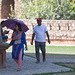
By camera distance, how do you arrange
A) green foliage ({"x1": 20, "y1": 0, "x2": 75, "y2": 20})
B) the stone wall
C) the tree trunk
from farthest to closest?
the tree trunk < green foliage ({"x1": 20, "y1": 0, "x2": 75, "y2": 20}) < the stone wall

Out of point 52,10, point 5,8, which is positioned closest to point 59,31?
point 52,10

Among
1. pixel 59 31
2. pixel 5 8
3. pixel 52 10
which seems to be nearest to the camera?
pixel 59 31

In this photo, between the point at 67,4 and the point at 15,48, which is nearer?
the point at 15,48

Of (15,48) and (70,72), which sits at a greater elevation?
(15,48)

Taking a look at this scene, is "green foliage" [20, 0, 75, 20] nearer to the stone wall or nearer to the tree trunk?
the stone wall

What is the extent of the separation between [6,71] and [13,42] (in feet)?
3.49

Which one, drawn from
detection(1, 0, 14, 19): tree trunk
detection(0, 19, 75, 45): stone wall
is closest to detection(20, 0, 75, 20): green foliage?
detection(0, 19, 75, 45): stone wall

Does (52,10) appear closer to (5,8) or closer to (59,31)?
(59,31)

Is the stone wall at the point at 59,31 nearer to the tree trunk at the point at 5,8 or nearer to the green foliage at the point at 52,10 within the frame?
the green foliage at the point at 52,10

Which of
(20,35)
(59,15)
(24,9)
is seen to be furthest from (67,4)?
(20,35)

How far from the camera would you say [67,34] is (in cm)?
3128

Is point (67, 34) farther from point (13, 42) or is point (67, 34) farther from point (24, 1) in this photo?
point (13, 42)

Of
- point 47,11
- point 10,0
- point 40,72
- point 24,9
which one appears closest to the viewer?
point 40,72

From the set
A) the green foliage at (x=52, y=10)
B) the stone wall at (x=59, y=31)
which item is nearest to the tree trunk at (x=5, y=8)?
the green foliage at (x=52, y=10)
